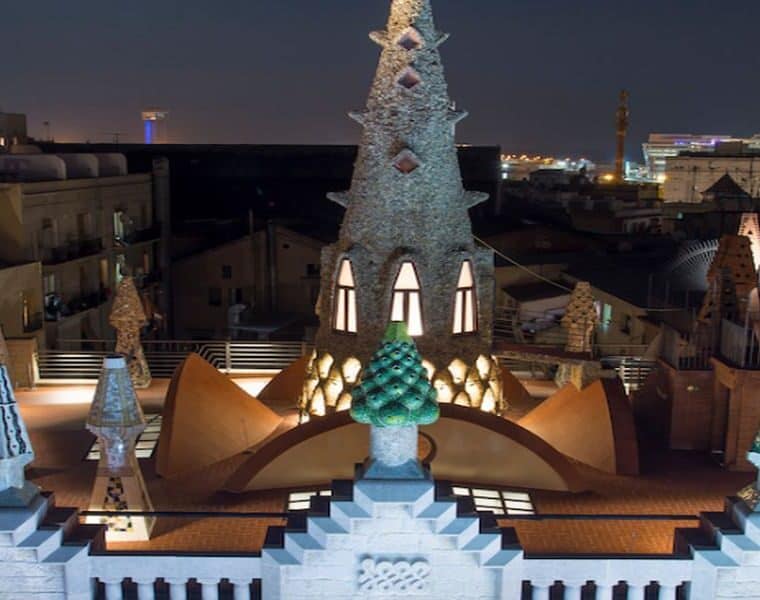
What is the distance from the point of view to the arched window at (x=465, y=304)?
15.4m

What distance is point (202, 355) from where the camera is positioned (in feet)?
79.2

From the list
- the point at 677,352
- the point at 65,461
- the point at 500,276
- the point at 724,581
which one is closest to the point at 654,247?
the point at 500,276

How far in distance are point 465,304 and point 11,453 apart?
8.83 metres

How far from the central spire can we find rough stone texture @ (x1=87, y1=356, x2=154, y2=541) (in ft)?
17.6

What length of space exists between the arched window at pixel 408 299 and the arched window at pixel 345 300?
2.64 feet

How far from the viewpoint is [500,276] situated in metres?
32.2

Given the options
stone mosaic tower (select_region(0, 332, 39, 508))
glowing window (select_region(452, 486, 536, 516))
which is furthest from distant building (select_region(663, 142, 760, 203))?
stone mosaic tower (select_region(0, 332, 39, 508))

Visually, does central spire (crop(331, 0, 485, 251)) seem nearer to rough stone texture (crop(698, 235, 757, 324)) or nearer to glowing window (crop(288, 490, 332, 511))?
glowing window (crop(288, 490, 332, 511))

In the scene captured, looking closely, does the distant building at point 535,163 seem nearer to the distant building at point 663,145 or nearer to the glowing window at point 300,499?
the distant building at point 663,145

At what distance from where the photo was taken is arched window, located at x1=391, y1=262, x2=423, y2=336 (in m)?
14.9

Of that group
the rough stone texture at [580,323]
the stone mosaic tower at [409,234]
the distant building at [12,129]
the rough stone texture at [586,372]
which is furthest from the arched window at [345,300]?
the distant building at [12,129]

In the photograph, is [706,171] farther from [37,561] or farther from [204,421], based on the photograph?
[37,561]

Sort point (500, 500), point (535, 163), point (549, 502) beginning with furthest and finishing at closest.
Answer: point (535, 163)
point (549, 502)
point (500, 500)

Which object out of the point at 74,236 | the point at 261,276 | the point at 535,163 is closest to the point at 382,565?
the point at 74,236
